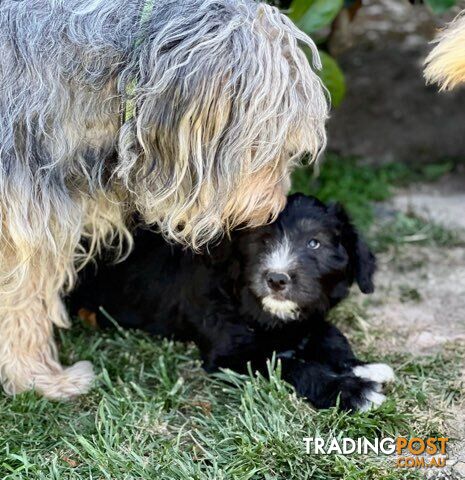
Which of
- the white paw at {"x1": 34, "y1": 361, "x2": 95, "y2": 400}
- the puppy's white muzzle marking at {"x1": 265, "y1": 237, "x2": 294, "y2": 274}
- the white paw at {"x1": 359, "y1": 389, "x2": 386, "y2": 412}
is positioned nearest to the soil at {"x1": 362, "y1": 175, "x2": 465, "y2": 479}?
the white paw at {"x1": 359, "y1": 389, "x2": 386, "y2": 412}

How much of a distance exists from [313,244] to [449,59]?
94 cm

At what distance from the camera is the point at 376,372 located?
310 centimetres

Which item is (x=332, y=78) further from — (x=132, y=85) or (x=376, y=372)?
(x=132, y=85)

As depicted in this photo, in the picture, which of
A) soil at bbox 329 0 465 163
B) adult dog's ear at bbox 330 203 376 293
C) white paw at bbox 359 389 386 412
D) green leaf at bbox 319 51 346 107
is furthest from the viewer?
soil at bbox 329 0 465 163

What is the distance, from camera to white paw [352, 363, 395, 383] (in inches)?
121

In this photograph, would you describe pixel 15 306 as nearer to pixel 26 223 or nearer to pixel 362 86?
pixel 26 223

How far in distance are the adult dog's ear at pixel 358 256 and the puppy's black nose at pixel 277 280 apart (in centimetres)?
38

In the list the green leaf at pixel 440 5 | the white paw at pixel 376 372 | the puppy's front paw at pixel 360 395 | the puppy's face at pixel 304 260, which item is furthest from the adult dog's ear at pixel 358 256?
the green leaf at pixel 440 5

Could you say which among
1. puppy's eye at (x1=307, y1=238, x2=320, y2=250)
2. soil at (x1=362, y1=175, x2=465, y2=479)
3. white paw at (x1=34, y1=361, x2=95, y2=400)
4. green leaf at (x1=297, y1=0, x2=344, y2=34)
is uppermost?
green leaf at (x1=297, y1=0, x2=344, y2=34)

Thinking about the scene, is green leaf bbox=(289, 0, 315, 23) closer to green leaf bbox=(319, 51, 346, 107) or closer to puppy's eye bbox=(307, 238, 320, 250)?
green leaf bbox=(319, 51, 346, 107)

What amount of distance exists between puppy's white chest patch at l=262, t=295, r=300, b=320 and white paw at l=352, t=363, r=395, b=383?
0.30 metres

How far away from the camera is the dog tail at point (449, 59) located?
8.09 ft

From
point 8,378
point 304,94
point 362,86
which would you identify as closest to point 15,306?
point 8,378

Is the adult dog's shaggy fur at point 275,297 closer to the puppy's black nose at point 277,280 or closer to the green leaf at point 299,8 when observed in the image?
the puppy's black nose at point 277,280
